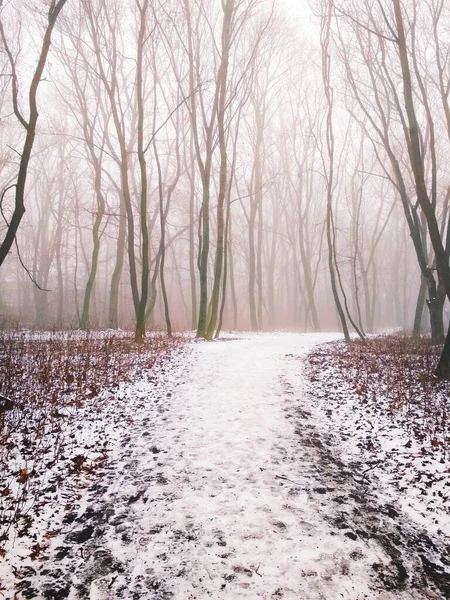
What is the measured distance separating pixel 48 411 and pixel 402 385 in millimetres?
6609

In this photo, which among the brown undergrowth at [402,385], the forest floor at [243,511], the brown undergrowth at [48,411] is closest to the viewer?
the forest floor at [243,511]

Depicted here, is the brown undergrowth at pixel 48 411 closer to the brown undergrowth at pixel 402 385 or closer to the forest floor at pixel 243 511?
the forest floor at pixel 243 511

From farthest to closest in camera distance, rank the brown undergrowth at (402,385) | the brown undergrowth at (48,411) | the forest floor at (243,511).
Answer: the brown undergrowth at (402,385) < the brown undergrowth at (48,411) < the forest floor at (243,511)

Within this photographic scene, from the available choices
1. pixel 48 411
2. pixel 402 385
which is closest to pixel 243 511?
pixel 48 411

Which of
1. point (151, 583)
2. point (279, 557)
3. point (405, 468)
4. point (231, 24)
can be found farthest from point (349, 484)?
point (231, 24)

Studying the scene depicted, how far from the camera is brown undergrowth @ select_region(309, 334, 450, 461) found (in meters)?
5.71

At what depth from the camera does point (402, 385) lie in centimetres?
773

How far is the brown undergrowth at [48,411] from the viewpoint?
13.8ft

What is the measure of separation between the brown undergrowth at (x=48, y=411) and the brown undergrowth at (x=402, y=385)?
4463 mm

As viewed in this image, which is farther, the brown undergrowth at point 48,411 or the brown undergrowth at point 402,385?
the brown undergrowth at point 402,385

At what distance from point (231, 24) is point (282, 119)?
1450 cm

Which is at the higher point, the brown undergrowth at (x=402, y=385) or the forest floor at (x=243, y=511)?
the brown undergrowth at (x=402, y=385)

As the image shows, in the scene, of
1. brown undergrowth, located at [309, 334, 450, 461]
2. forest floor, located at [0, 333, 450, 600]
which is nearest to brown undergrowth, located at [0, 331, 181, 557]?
forest floor, located at [0, 333, 450, 600]

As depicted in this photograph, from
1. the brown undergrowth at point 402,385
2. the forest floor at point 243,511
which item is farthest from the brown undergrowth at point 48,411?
the brown undergrowth at point 402,385
